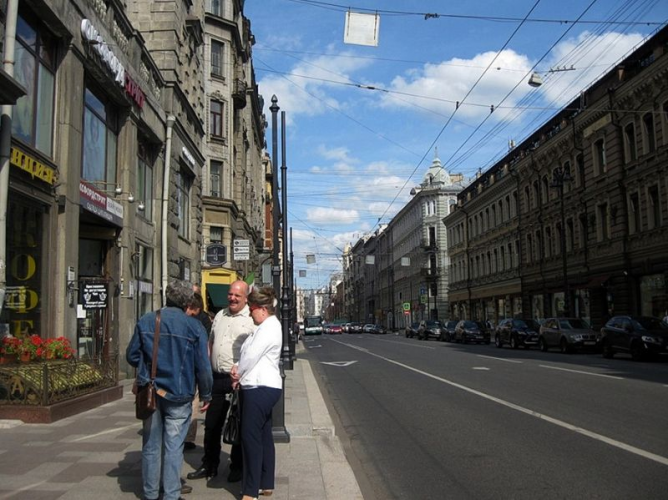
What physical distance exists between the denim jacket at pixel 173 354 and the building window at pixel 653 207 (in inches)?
1168

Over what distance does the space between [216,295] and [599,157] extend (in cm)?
2198

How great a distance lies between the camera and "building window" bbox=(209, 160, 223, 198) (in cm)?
3522

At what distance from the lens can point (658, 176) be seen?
96.9 feet

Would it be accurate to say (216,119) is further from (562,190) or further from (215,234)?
(562,190)

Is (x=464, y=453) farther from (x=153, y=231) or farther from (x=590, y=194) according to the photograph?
(x=590, y=194)

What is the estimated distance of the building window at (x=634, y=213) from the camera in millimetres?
31833

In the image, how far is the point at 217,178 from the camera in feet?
117

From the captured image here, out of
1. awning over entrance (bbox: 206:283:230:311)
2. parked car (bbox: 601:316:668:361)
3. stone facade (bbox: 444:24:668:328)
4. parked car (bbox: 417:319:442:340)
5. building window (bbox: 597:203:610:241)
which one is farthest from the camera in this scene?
parked car (bbox: 417:319:442:340)

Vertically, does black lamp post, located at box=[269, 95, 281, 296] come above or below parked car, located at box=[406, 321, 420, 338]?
above

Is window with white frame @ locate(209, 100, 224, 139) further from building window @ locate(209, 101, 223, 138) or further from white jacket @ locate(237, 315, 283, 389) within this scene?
white jacket @ locate(237, 315, 283, 389)

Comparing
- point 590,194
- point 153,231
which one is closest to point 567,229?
point 590,194

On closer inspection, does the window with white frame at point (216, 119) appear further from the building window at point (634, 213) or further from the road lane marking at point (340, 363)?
the building window at point (634, 213)

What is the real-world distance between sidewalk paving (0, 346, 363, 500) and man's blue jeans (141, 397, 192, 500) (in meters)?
0.54

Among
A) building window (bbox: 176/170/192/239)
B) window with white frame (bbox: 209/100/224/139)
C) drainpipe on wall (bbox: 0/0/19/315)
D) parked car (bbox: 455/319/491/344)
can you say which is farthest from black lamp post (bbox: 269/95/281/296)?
parked car (bbox: 455/319/491/344)
